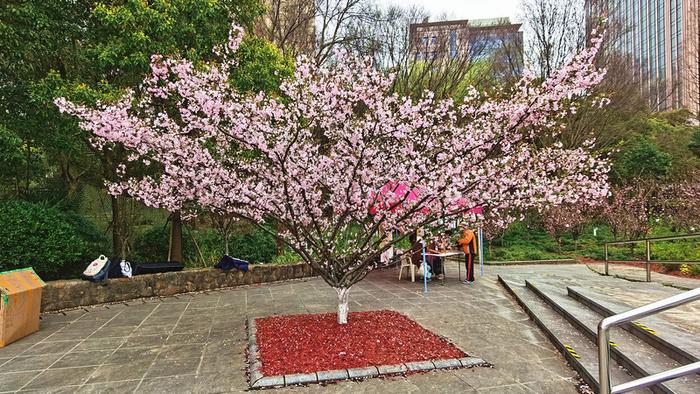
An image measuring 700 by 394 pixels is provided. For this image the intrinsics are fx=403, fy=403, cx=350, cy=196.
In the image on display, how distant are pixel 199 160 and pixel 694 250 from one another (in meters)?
12.2

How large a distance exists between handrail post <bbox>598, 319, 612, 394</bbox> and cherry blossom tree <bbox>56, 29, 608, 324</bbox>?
2555 millimetres

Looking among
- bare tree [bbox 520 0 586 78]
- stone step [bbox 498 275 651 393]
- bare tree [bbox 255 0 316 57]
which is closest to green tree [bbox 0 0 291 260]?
stone step [bbox 498 275 651 393]

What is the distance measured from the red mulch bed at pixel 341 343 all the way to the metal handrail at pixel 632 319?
7.31 ft

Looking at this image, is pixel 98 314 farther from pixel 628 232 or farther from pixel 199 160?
pixel 628 232

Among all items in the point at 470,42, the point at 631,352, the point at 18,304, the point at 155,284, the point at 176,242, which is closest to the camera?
the point at 631,352

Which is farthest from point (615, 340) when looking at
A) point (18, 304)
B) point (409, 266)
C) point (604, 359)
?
point (18, 304)

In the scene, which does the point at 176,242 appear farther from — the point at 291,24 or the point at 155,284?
the point at 291,24

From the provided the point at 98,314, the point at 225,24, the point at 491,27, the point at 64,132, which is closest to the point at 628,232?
the point at 491,27

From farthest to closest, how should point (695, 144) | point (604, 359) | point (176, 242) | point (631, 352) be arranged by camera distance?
point (695, 144) < point (176, 242) < point (631, 352) < point (604, 359)

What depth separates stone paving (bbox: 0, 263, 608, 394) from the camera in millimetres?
4008

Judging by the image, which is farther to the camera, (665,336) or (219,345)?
(219,345)

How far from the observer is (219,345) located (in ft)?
17.2

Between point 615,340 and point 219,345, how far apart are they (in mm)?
4785

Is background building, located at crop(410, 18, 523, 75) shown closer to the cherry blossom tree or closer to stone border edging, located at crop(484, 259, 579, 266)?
stone border edging, located at crop(484, 259, 579, 266)
